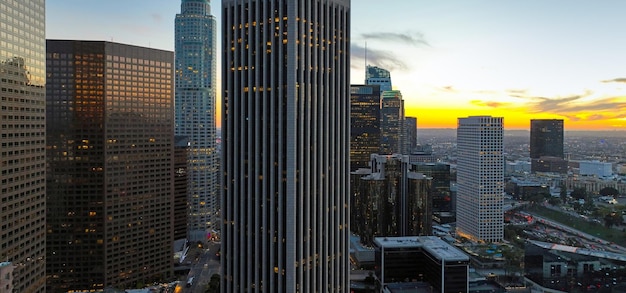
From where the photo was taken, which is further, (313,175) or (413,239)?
(413,239)

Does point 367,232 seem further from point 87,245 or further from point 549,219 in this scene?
point 87,245

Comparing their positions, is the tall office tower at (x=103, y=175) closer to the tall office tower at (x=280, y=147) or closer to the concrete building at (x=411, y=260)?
the concrete building at (x=411, y=260)

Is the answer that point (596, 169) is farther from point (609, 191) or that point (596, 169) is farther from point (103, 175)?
point (103, 175)

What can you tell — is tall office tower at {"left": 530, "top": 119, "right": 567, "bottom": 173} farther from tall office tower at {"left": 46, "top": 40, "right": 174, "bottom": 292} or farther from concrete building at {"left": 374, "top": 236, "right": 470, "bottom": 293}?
tall office tower at {"left": 46, "top": 40, "right": 174, "bottom": 292}

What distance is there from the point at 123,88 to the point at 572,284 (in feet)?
456

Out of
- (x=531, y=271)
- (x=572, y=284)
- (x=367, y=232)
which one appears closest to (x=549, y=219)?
(x=531, y=271)

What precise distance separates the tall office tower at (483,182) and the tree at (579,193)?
34093mm

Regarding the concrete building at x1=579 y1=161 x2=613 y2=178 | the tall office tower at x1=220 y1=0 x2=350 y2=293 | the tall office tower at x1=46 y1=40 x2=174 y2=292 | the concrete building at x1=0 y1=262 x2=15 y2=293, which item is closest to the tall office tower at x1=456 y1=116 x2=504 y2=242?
the concrete building at x1=579 y1=161 x2=613 y2=178

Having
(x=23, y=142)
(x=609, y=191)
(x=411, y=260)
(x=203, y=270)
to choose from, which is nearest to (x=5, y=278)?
(x=23, y=142)

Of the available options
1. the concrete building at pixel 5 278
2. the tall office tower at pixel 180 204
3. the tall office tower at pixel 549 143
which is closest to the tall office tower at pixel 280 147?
the concrete building at pixel 5 278

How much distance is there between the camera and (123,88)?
157125mm

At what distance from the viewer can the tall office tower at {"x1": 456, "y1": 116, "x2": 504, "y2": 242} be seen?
595 feet

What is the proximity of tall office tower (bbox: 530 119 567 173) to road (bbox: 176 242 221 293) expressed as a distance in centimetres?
13199

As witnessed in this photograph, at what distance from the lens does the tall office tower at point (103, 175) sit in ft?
468
